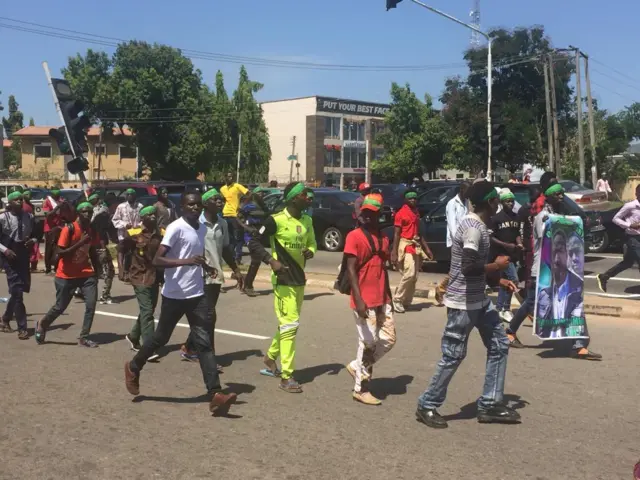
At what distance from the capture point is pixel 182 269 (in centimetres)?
573

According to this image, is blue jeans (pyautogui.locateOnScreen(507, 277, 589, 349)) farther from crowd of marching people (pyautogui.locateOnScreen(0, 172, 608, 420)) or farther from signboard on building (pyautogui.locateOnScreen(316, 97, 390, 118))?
signboard on building (pyautogui.locateOnScreen(316, 97, 390, 118))

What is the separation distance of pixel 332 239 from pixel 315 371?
37.2 ft

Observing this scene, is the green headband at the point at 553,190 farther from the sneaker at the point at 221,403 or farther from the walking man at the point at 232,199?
the walking man at the point at 232,199

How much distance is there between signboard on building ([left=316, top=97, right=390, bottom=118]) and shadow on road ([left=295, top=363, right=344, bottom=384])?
2882 inches

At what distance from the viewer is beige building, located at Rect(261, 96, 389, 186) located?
261 ft

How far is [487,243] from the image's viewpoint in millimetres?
5129

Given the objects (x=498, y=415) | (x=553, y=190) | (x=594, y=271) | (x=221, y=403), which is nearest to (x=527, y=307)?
(x=553, y=190)

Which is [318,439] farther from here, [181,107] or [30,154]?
Answer: [30,154]

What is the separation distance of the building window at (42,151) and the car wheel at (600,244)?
59140 mm

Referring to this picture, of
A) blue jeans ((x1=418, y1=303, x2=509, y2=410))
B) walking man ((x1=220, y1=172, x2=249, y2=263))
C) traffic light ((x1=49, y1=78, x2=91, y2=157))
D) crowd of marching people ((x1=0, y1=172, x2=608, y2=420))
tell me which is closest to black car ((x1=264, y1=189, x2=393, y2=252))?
walking man ((x1=220, y1=172, x2=249, y2=263))

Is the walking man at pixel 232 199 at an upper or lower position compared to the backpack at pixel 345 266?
upper

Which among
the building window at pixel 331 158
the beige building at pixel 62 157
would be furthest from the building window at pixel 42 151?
the building window at pixel 331 158

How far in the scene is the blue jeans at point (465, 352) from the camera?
5180 mm

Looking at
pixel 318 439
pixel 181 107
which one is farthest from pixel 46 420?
pixel 181 107
